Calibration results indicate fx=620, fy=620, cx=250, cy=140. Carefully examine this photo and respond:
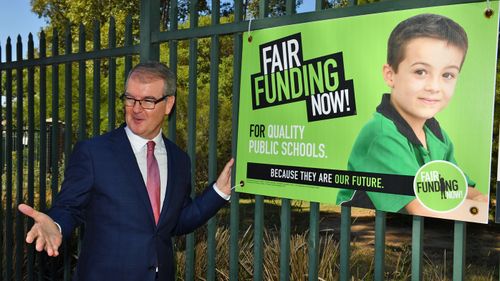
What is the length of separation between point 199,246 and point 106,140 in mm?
2993

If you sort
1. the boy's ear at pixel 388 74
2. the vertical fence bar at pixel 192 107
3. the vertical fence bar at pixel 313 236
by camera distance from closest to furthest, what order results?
the boy's ear at pixel 388 74
the vertical fence bar at pixel 313 236
the vertical fence bar at pixel 192 107

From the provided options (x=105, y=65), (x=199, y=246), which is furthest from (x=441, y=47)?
(x=105, y=65)

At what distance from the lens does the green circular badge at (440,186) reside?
2.37 meters

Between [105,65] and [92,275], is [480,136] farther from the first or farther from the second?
[105,65]

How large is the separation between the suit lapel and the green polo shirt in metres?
0.89

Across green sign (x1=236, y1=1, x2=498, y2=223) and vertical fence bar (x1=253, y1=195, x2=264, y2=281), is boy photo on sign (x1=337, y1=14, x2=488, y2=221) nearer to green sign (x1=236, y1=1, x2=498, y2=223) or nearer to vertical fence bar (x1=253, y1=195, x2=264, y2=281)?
green sign (x1=236, y1=1, x2=498, y2=223)

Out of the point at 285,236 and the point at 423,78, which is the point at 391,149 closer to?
the point at 423,78

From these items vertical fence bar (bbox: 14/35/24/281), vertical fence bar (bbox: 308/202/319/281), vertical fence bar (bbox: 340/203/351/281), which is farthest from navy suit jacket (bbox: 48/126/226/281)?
vertical fence bar (bbox: 14/35/24/281)

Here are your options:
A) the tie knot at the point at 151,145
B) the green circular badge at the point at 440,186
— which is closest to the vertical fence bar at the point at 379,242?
the green circular badge at the point at 440,186

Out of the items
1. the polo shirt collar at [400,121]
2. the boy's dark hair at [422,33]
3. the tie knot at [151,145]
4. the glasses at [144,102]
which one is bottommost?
the tie knot at [151,145]

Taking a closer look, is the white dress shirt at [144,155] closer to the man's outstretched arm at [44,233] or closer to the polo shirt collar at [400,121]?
the man's outstretched arm at [44,233]

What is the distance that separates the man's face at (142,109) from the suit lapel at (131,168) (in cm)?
9

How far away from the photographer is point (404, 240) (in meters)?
11.4

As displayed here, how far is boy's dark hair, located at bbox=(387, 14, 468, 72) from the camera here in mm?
2379
